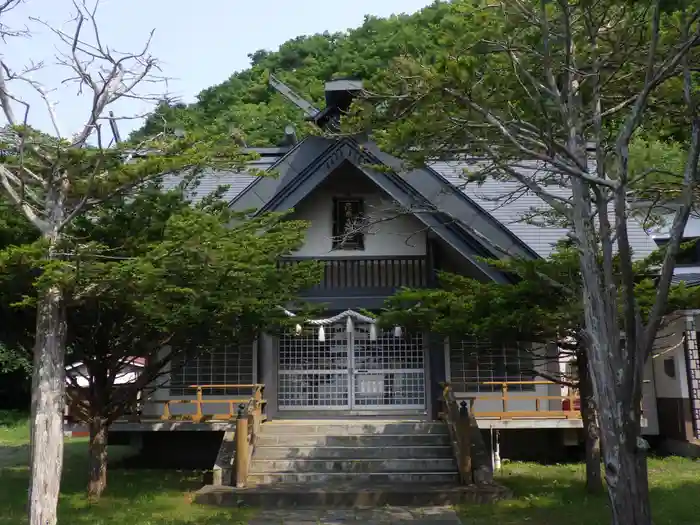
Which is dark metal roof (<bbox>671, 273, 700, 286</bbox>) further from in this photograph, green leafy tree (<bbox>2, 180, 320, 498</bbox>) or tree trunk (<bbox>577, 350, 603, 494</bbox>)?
green leafy tree (<bbox>2, 180, 320, 498</bbox>)

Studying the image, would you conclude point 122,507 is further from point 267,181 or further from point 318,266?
point 267,181

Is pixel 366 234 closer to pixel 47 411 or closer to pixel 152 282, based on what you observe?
pixel 152 282

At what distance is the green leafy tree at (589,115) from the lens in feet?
18.4

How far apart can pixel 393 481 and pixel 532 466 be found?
3.87 m

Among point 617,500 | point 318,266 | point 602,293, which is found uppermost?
point 318,266

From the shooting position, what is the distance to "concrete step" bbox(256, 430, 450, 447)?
12.2 metres

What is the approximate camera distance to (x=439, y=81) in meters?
7.03

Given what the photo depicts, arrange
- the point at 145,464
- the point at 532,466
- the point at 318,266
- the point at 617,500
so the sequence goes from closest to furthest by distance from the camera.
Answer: the point at 617,500
the point at 318,266
the point at 532,466
the point at 145,464

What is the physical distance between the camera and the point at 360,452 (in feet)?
39.1

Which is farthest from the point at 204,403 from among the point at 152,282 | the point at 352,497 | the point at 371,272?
the point at 152,282

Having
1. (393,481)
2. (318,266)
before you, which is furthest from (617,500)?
(318,266)

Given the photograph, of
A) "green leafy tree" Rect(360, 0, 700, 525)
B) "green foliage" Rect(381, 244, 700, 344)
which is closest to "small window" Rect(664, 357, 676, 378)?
"green foliage" Rect(381, 244, 700, 344)

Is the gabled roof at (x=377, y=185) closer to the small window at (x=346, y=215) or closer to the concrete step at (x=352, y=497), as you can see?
the small window at (x=346, y=215)

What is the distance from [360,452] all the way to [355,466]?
40 cm
